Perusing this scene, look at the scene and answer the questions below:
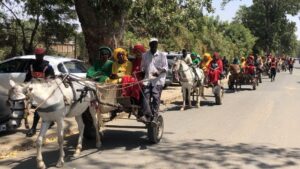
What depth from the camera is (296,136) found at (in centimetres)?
1134

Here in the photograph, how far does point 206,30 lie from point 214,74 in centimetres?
2482

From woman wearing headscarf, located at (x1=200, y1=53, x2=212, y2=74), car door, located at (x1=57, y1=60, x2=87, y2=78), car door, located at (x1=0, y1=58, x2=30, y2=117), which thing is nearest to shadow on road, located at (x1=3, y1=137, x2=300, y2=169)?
car door, located at (x1=57, y1=60, x2=87, y2=78)

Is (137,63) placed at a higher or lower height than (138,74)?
higher

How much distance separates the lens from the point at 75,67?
15664 millimetres

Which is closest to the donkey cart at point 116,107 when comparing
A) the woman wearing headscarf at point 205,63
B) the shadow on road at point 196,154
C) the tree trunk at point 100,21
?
the shadow on road at point 196,154

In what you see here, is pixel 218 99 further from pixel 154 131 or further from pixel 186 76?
pixel 154 131

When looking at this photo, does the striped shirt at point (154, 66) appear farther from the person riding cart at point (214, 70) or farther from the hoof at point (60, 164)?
the person riding cart at point (214, 70)

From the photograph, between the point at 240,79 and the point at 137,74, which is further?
the point at 240,79

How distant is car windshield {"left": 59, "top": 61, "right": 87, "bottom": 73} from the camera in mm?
15387

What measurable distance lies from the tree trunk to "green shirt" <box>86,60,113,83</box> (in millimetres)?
4672

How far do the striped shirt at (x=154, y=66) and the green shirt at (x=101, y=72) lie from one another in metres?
0.77

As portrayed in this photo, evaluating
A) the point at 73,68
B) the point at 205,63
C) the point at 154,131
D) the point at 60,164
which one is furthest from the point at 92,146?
the point at 205,63

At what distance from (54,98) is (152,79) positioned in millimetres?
2816

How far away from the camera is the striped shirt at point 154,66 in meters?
10.1
